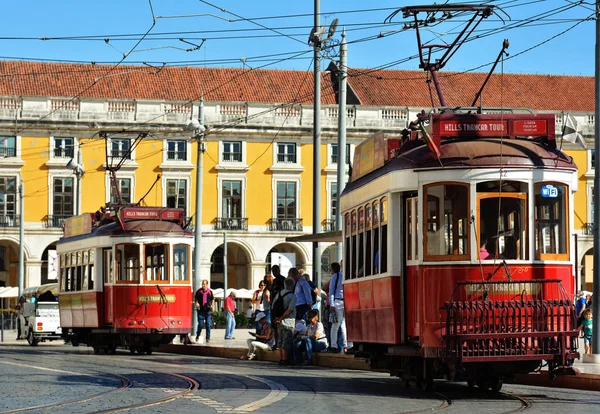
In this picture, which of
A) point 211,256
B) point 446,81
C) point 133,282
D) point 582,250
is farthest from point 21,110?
point 133,282

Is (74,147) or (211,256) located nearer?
(74,147)

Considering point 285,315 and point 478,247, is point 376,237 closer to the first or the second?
point 478,247

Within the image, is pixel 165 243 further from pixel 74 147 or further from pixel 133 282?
pixel 74 147

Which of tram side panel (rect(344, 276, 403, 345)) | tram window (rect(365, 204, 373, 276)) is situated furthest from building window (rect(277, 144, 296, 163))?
tram window (rect(365, 204, 373, 276))

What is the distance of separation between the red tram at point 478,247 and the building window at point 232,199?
5958 centimetres

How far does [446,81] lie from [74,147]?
73.3ft

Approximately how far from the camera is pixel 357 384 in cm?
1678

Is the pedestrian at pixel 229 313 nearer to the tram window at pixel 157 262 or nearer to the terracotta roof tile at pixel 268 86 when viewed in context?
the tram window at pixel 157 262

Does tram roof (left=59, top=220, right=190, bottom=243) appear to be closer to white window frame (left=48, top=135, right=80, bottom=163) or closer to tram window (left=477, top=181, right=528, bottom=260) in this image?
tram window (left=477, top=181, right=528, bottom=260)

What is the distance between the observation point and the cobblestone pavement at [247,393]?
12930 millimetres

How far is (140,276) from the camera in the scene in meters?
27.2

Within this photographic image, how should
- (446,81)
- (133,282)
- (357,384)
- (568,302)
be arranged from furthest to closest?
(446,81)
(133,282)
(357,384)
(568,302)

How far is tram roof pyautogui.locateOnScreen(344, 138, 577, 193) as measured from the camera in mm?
14312

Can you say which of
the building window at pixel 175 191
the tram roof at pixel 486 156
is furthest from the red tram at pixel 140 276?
the building window at pixel 175 191
